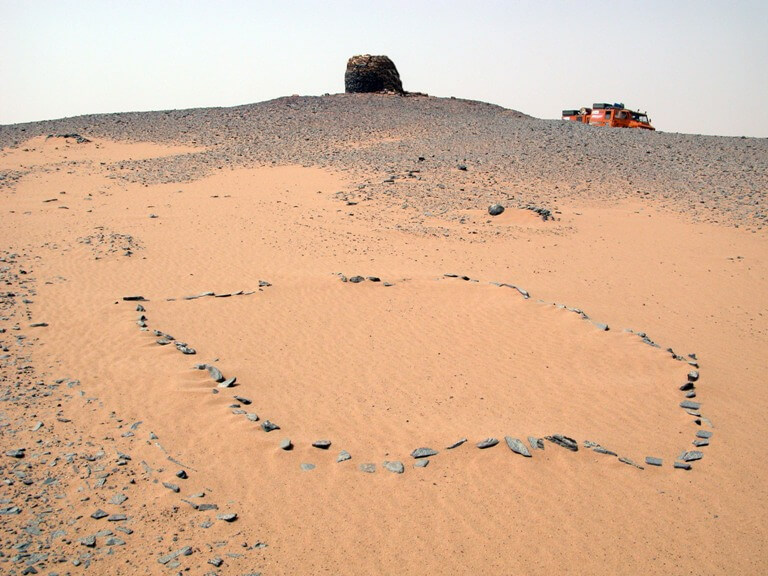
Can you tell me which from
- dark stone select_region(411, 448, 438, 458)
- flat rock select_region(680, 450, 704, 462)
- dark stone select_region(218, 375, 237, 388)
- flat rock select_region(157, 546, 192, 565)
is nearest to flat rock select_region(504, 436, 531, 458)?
dark stone select_region(411, 448, 438, 458)

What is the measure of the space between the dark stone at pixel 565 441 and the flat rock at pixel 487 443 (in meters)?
0.56

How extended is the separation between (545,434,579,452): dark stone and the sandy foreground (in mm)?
71

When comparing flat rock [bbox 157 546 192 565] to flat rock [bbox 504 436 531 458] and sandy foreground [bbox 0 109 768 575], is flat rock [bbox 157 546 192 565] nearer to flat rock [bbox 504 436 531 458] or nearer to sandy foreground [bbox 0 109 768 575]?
sandy foreground [bbox 0 109 768 575]

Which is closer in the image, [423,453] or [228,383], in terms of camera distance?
[423,453]

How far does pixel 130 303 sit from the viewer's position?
9477mm

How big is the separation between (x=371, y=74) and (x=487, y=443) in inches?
1180

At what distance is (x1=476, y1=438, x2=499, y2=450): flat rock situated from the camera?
5832mm

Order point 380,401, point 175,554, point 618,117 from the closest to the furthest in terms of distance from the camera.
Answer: point 175,554
point 380,401
point 618,117

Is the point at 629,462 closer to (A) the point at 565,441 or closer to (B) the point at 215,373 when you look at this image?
(A) the point at 565,441

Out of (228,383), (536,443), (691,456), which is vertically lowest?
(691,456)

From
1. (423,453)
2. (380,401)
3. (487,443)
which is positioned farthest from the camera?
(380,401)

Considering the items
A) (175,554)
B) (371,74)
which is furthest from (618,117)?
(175,554)

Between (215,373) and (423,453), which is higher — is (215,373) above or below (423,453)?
above

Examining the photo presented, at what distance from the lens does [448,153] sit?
20938mm
